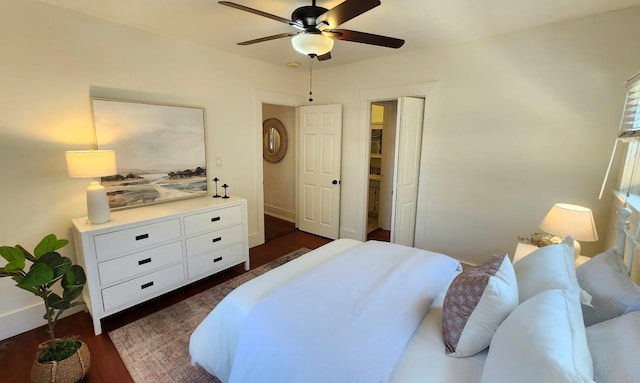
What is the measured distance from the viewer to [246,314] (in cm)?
141

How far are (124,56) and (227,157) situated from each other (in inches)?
54.8

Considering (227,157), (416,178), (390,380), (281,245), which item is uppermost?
(227,157)

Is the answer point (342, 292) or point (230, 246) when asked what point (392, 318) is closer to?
point (342, 292)

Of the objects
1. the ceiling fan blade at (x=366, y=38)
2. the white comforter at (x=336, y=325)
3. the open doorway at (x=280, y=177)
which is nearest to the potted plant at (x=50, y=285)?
the white comforter at (x=336, y=325)

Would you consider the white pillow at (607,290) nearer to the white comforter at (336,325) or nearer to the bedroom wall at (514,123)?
the white comforter at (336,325)

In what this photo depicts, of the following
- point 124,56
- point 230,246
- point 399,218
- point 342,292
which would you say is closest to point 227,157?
point 230,246

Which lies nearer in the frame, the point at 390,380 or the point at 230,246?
the point at 390,380

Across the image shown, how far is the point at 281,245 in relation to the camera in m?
4.03

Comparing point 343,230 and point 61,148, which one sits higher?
point 61,148

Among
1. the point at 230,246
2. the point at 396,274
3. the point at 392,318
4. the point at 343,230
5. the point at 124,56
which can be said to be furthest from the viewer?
the point at 343,230

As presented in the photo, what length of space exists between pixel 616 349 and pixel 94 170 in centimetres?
295

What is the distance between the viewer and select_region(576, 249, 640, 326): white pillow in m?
1.07

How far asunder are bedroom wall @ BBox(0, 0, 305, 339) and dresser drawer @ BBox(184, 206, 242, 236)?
0.88 metres

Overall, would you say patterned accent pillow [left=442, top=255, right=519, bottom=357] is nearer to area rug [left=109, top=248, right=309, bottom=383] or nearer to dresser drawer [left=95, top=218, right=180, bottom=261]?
area rug [left=109, top=248, right=309, bottom=383]
